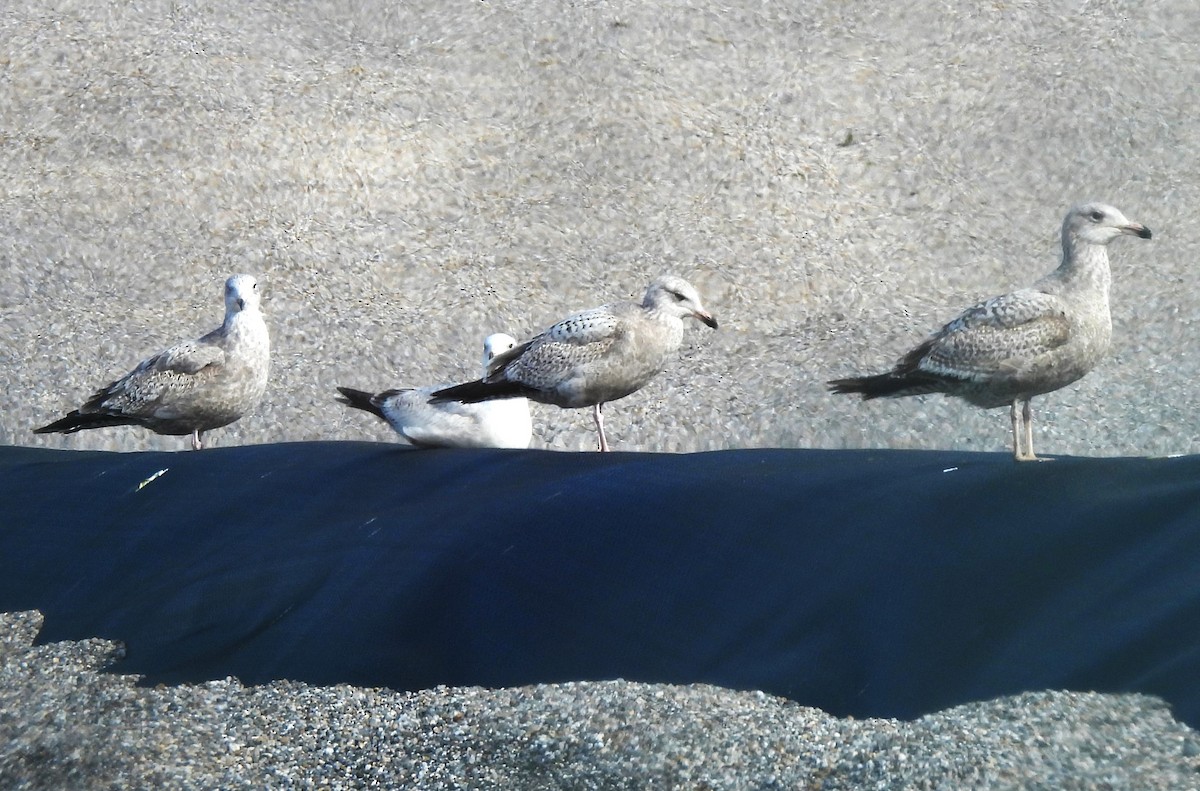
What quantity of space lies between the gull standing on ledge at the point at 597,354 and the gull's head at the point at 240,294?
1.59 m

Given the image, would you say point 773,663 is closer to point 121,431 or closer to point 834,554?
point 834,554

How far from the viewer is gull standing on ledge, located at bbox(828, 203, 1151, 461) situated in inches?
230

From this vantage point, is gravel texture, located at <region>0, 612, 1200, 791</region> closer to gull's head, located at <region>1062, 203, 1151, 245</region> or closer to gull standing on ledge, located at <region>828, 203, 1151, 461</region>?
gull standing on ledge, located at <region>828, 203, 1151, 461</region>

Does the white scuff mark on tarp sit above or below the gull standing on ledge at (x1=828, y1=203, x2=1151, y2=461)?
below

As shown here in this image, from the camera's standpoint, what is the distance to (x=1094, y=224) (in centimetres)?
611

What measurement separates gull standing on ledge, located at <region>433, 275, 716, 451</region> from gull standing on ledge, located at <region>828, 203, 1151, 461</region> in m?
1.36

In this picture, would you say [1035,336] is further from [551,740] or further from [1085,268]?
[551,740]

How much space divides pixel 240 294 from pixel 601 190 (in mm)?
8281

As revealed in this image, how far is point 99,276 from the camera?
13.9 metres

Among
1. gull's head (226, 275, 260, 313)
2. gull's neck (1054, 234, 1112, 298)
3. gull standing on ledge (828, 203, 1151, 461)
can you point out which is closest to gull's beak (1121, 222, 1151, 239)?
gull standing on ledge (828, 203, 1151, 461)

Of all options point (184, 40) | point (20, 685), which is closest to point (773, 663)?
point (20, 685)

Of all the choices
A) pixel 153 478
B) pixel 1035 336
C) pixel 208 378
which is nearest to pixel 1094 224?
pixel 1035 336

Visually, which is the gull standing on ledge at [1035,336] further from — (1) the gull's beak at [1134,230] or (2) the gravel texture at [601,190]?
(2) the gravel texture at [601,190]

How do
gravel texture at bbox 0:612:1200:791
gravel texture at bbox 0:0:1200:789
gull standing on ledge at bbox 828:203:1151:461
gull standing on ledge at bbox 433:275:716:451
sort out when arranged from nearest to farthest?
gravel texture at bbox 0:612:1200:791
gull standing on ledge at bbox 828:203:1151:461
gull standing on ledge at bbox 433:275:716:451
gravel texture at bbox 0:0:1200:789
